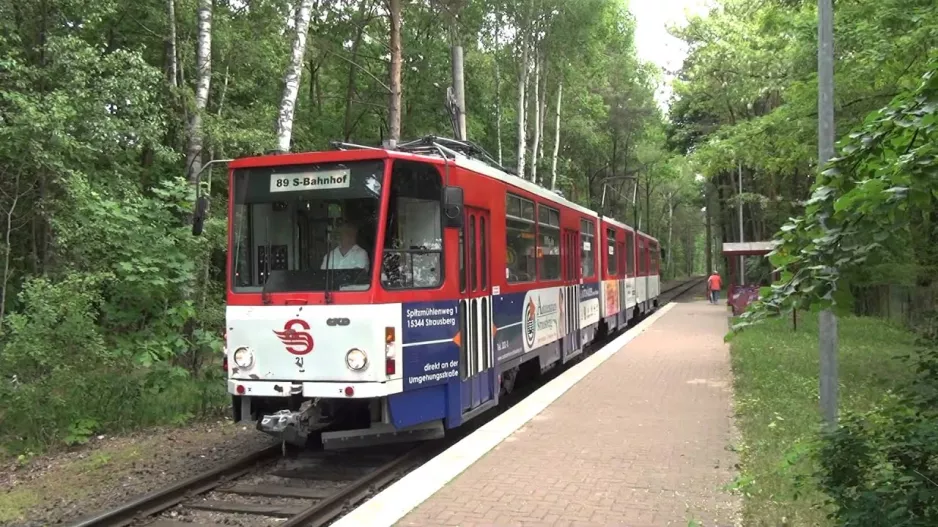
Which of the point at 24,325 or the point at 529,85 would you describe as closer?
the point at 24,325

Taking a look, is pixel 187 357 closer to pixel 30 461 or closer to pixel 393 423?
pixel 30 461

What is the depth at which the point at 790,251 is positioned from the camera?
11.7ft

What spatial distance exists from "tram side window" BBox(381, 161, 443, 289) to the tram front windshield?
173 millimetres

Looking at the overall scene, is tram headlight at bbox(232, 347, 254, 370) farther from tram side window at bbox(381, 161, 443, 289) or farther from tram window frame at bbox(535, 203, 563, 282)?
tram window frame at bbox(535, 203, 563, 282)

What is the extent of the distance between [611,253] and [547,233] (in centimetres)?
723

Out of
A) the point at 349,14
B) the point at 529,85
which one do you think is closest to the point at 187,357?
the point at 349,14

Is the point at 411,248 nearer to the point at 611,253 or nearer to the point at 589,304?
the point at 589,304

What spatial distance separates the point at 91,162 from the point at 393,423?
8671mm

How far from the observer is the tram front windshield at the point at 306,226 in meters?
7.02

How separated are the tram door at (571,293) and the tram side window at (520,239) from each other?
7.33 feet

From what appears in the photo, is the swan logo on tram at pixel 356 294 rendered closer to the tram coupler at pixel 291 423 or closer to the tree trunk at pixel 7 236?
the tram coupler at pixel 291 423

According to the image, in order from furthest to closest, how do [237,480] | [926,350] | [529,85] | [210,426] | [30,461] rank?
1. [529,85]
2. [210,426]
3. [30,461]
4. [237,480]
5. [926,350]

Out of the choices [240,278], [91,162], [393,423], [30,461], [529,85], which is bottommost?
[30,461]

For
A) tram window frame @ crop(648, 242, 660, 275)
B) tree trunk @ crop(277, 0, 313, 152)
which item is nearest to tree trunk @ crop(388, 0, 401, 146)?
tree trunk @ crop(277, 0, 313, 152)
